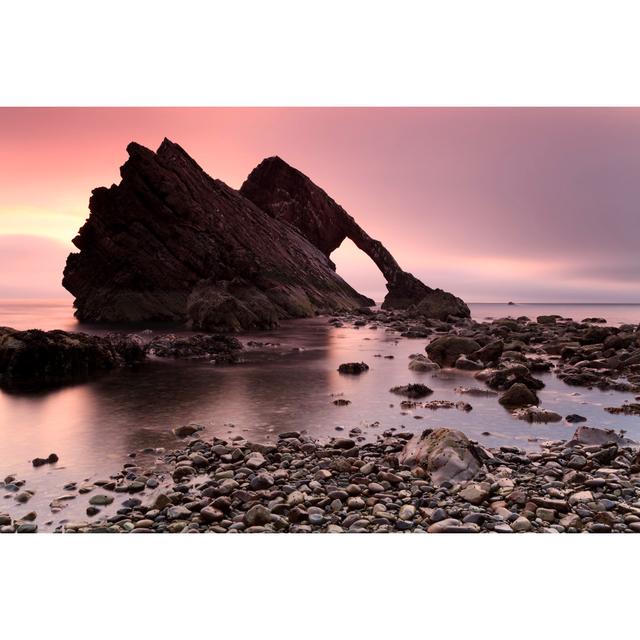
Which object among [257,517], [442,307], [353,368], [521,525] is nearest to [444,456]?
[521,525]

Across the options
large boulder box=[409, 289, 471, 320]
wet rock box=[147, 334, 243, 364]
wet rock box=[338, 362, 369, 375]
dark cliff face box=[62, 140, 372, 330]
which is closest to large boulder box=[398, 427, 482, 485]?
wet rock box=[338, 362, 369, 375]

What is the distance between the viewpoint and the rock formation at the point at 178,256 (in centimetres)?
4725

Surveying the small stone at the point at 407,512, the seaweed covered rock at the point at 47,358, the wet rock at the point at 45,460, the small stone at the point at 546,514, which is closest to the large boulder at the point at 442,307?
the seaweed covered rock at the point at 47,358

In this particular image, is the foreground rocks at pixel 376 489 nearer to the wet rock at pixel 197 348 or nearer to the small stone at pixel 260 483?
the small stone at pixel 260 483

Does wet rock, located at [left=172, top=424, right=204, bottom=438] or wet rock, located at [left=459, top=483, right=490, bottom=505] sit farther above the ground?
wet rock, located at [left=172, top=424, right=204, bottom=438]

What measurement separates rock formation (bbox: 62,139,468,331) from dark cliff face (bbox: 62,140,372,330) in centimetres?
10

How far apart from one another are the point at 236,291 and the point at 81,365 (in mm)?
25030

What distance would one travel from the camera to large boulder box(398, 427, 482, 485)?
648 cm

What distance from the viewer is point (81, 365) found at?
15.4m

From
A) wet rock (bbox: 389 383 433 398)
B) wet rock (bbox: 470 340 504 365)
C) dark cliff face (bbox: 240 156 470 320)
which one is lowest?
wet rock (bbox: 389 383 433 398)

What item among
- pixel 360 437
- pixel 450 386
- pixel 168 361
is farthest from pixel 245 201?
pixel 360 437

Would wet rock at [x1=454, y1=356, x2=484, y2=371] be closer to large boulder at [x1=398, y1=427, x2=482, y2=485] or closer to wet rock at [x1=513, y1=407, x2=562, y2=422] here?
wet rock at [x1=513, y1=407, x2=562, y2=422]

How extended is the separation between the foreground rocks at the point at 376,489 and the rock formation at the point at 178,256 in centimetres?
2820

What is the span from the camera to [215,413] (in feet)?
33.6
